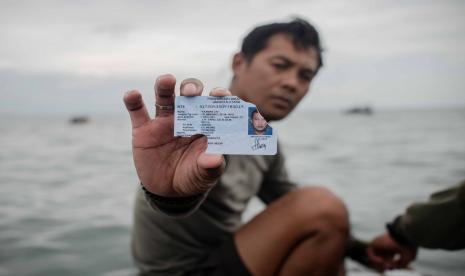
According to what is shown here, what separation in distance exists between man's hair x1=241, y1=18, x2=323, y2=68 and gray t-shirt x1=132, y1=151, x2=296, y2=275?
0.73 metres

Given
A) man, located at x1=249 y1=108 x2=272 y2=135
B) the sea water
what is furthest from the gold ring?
the sea water

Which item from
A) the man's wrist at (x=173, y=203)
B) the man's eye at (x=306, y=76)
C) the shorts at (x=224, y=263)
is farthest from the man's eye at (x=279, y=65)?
the man's wrist at (x=173, y=203)

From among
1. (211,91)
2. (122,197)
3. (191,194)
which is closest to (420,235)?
(191,194)

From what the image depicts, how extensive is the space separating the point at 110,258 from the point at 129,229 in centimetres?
69

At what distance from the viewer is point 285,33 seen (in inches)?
96.4

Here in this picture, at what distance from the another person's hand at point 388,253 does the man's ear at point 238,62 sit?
1.42 metres

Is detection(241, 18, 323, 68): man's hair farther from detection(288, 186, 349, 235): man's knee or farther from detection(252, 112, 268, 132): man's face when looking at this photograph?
detection(252, 112, 268, 132): man's face

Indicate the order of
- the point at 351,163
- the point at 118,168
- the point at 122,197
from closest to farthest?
the point at 122,197
the point at 118,168
the point at 351,163

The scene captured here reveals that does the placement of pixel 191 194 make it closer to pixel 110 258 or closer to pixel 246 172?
pixel 246 172

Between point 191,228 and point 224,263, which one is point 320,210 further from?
point 191,228

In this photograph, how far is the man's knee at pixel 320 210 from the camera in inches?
76.5

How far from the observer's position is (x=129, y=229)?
405cm

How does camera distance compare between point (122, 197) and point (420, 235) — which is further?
point (122, 197)

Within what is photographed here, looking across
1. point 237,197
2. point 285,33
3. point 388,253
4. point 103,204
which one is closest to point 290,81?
point 285,33
